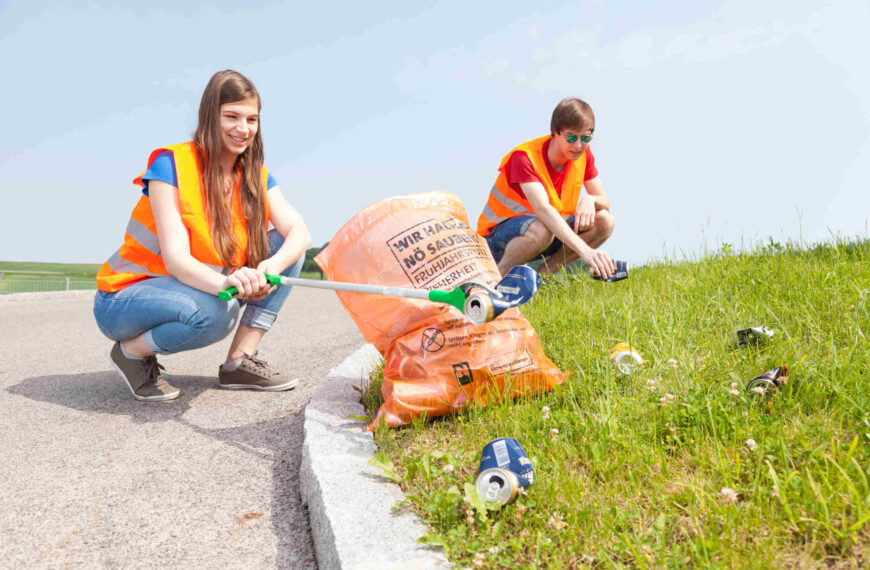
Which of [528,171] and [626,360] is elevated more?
[528,171]

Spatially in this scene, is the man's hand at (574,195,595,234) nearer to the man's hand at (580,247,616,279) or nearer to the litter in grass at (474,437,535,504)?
the man's hand at (580,247,616,279)

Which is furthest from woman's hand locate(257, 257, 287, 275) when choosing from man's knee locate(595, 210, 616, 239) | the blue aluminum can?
man's knee locate(595, 210, 616, 239)

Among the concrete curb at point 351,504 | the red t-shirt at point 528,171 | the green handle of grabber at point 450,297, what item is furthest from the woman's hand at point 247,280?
the red t-shirt at point 528,171

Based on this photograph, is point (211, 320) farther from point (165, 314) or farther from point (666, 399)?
point (666, 399)

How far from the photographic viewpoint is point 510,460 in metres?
1.68

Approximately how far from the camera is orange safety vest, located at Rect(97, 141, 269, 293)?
2.79 m

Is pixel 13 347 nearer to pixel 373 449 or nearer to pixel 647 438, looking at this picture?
pixel 373 449

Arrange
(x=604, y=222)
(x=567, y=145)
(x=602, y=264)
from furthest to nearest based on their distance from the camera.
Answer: (x=604, y=222), (x=567, y=145), (x=602, y=264)

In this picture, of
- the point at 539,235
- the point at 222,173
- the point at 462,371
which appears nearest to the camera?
the point at 462,371

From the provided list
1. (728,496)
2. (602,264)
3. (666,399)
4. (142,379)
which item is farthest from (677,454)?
(142,379)

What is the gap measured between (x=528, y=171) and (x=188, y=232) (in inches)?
91.5

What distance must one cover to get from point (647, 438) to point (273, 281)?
163cm

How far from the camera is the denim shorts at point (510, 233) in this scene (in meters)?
4.41

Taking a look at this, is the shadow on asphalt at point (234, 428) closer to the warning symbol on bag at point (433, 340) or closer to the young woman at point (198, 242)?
the young woman at point (198, 242)
